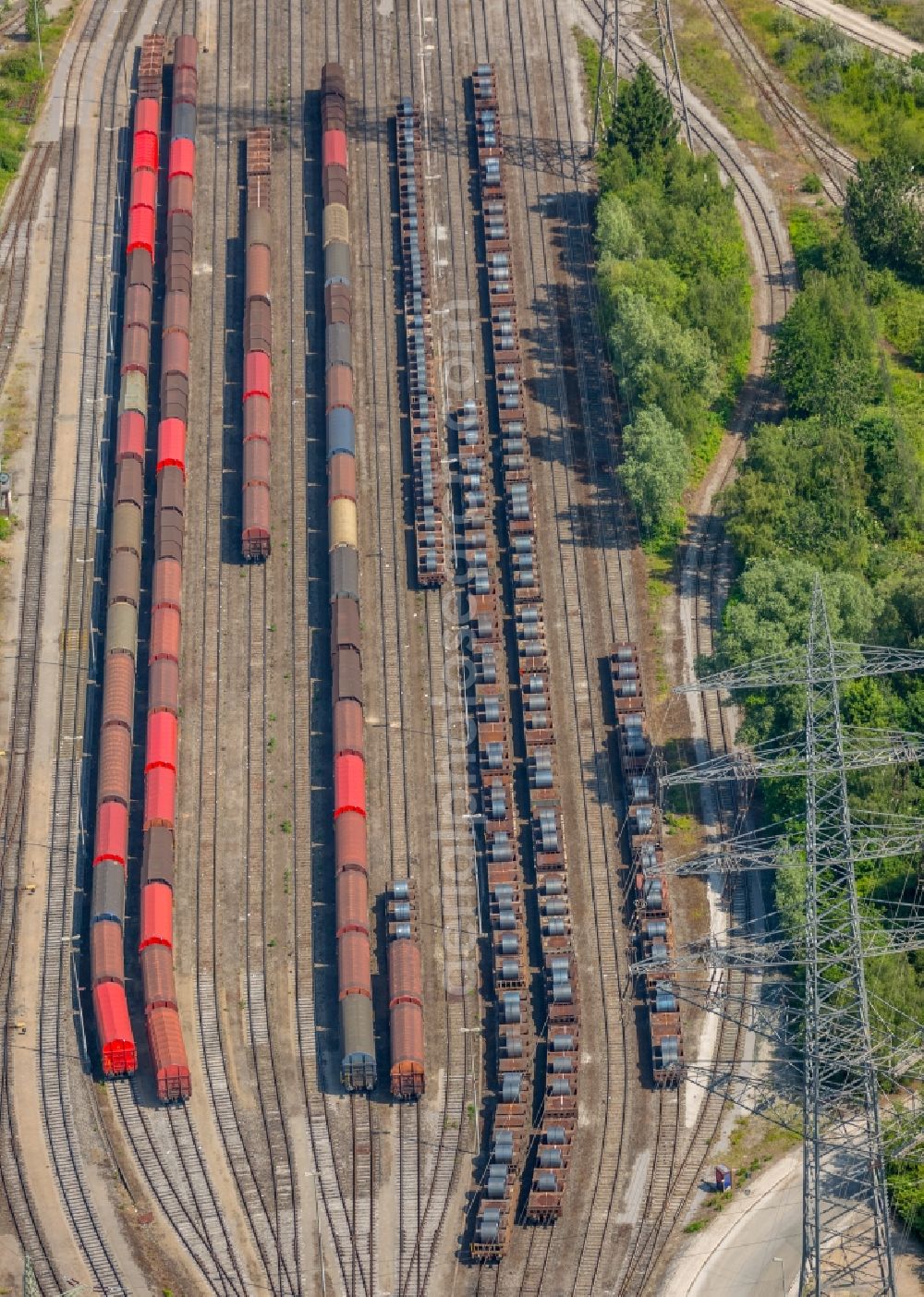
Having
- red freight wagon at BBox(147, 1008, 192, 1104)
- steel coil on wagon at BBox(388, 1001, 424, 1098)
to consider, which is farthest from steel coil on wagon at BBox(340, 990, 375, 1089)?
red freight wagon at BBox(147, 1008, 192, 1104)

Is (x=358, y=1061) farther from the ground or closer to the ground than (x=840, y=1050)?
farther from the ground

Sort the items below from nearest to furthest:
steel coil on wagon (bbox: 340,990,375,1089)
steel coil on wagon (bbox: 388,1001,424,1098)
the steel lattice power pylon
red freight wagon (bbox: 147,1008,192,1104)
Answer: the steel lattice power pylon
red freight wagon (bbox: 147,1008,192,1104)
steel coil on wagon (bbox: 388,1001,424,1098)
steel coil on wagon (bbox: 340,990,375,1089)

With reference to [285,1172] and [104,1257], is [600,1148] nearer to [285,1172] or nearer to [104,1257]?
[285,1172]

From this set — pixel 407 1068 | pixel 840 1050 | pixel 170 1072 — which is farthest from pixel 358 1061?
pixel 840 1050

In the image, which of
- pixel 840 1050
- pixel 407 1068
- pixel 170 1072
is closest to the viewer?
pixel 840 1050

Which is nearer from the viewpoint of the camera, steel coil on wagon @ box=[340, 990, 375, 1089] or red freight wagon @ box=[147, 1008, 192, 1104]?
red freight wagon @ box=[147, 1008, 192, 1104]

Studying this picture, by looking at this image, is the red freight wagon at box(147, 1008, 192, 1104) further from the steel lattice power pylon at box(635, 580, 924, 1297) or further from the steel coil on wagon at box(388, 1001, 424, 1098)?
the steel lattice power pylon at box(635, 580, 924, 1297)

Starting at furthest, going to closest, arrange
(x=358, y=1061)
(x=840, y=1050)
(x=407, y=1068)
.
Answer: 1. (x=358, y=1061)
2. (x=407, y=1068)
3. (x=840, y=1050)

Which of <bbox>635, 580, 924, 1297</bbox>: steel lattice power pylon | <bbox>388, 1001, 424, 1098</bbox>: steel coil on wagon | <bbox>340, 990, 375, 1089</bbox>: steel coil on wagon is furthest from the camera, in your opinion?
<bbox>340, 990, 375, 1089</bbox>: steel coil on wagon

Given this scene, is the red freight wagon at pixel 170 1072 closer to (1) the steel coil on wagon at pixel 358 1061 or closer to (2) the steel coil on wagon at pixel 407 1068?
(1) the steel coil on wagon at pixel 358 1061

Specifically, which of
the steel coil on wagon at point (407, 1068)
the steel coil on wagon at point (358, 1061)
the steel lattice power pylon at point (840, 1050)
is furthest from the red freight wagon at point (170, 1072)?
the steel lattice power pylon at point (840, 1050)

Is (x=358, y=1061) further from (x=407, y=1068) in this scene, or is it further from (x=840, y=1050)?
(x=840, y=1050)
